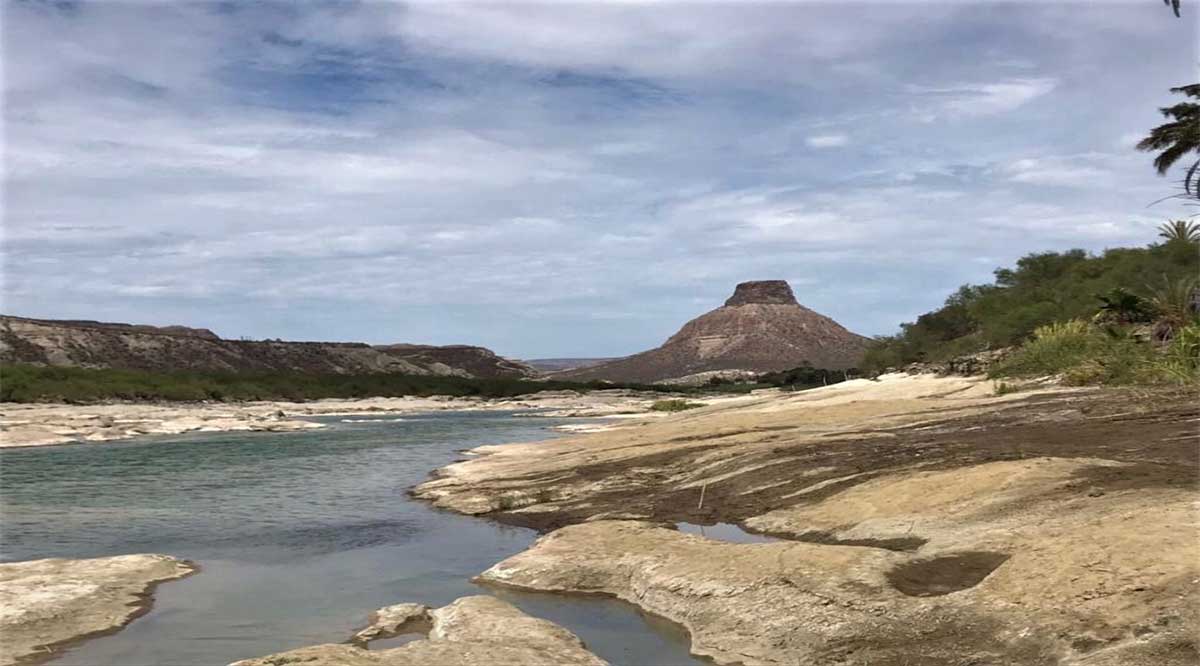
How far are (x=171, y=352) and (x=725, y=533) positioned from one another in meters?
141

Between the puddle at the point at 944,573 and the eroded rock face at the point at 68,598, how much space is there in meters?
9.28

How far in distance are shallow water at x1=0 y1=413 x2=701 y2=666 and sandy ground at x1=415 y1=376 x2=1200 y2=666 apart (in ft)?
2.86

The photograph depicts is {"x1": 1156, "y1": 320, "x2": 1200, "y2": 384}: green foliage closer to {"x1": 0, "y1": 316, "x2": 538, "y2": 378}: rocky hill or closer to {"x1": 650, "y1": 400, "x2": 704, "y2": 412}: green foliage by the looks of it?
{"x1": 650, "y1": 400, "x2": 704, "y2": 412}: green foliage

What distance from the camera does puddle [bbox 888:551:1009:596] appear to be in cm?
908

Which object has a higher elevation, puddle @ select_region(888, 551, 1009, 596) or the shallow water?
puddle @ select_region(888, 551, 1009, 596)

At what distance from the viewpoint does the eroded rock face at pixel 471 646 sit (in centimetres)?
771

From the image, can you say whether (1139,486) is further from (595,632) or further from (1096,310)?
(1096,310)

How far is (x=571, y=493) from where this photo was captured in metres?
19.8

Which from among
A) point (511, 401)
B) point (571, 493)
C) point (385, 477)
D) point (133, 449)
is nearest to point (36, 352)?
point (511, 401)

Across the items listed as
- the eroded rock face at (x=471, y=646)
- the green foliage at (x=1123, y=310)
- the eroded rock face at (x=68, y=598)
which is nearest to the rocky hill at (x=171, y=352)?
the eroded rock face at (x=68, y=598)

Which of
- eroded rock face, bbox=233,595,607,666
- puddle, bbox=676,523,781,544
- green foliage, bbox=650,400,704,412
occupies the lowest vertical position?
green foliage, bbox=650,400,704,412

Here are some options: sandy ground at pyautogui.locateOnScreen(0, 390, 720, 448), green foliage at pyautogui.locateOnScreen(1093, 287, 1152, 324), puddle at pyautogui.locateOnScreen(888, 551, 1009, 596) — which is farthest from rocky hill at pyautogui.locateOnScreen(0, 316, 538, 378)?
puddle at pyautogui.locateOnScreen(888, 551, 1009, 596)

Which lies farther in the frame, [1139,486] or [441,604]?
[441,604]

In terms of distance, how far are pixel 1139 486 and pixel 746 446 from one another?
1141 centimetres
